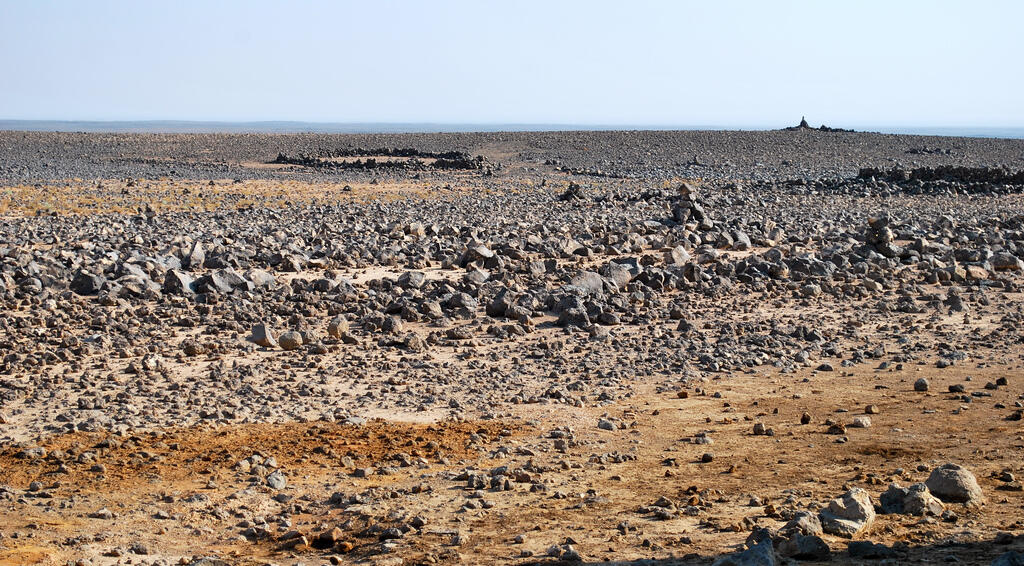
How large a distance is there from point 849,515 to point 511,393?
3632 mm

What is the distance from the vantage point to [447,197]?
92.8ft

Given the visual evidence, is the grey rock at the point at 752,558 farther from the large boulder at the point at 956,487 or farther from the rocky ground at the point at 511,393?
the large boulder at the point at 956,487

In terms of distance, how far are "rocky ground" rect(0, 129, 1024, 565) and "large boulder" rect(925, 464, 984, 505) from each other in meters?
0.01

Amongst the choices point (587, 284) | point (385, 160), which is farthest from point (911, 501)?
point (385, 160)

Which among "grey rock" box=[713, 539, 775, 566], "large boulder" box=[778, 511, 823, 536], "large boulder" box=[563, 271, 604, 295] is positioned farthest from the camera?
"large boulder" box=[563, 271, 604, 295]

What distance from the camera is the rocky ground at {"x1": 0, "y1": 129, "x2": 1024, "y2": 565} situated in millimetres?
5297

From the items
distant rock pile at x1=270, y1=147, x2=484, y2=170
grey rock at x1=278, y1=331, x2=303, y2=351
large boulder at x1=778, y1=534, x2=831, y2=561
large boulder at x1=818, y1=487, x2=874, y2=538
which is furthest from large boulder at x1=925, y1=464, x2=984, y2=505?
distant rock pile at x1=270, y1=147, x2=484, y2=170

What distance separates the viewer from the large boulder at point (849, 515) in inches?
197

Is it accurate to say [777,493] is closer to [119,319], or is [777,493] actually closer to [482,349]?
[482,349]

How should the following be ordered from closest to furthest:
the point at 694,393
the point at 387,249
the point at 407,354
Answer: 1. the point at 694,393
2. the point at 407,354
3. the point at 387,249

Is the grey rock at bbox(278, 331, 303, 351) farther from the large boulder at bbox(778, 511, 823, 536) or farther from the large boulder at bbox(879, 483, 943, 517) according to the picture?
the large boulder at bbox(879, 483, 943, 517)

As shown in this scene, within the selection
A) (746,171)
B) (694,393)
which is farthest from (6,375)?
(746,171)

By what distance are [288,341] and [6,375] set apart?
235 centimetres

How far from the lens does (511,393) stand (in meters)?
8.31
